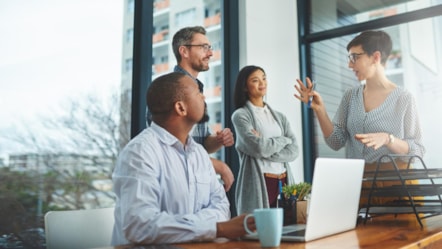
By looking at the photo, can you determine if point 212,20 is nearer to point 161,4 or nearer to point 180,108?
point 161,4

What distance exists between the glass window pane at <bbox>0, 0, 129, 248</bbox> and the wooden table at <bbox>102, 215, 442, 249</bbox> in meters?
1.17

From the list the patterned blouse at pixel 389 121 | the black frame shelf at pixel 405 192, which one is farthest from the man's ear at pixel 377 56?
the black frame shelf at pixel 405 192

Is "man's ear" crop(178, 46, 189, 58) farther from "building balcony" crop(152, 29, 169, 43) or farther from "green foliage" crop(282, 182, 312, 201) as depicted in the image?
"green foliage" crop(282, 182, 312, 201)

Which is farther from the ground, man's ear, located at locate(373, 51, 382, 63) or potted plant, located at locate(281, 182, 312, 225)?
man's ear, located at locate(373, 51, 382, 63)

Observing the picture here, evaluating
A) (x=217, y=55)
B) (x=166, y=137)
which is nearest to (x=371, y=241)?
(x=166, y=137)

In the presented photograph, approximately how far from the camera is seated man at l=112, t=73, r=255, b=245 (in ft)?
3.44

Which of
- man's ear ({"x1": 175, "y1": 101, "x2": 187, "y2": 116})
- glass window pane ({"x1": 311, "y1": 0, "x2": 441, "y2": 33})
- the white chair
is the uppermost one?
glass window pane ({"x1": 311, "y1": 0, "x2": 441, "y2": 33})

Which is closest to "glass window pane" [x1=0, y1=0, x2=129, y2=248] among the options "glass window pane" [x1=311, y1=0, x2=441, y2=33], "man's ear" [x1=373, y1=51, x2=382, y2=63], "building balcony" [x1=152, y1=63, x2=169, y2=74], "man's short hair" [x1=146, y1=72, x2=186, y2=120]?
"building balcony" [x1=152, y1=63, x2=169, y2=74]

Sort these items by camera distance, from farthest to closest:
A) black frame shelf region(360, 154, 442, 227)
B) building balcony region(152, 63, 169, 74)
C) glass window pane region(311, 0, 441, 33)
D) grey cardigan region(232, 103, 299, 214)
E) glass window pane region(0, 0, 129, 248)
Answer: glass window pane region(311, 0, 441, 33)
building balcony region(152, 63, 169, 74)
grey cardigan region(232, 103, 299, 214)
glass window pane region(0, 0, 129, 248)
black frame shelf region(360, 154, 442, 227)

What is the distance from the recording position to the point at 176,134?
1.41 m

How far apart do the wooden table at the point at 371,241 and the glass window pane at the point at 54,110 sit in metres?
1.17

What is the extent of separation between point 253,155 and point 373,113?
0.92 m

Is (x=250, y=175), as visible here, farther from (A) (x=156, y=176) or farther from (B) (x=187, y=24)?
(A) (x=156, y=176)

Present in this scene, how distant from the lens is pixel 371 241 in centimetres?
99
